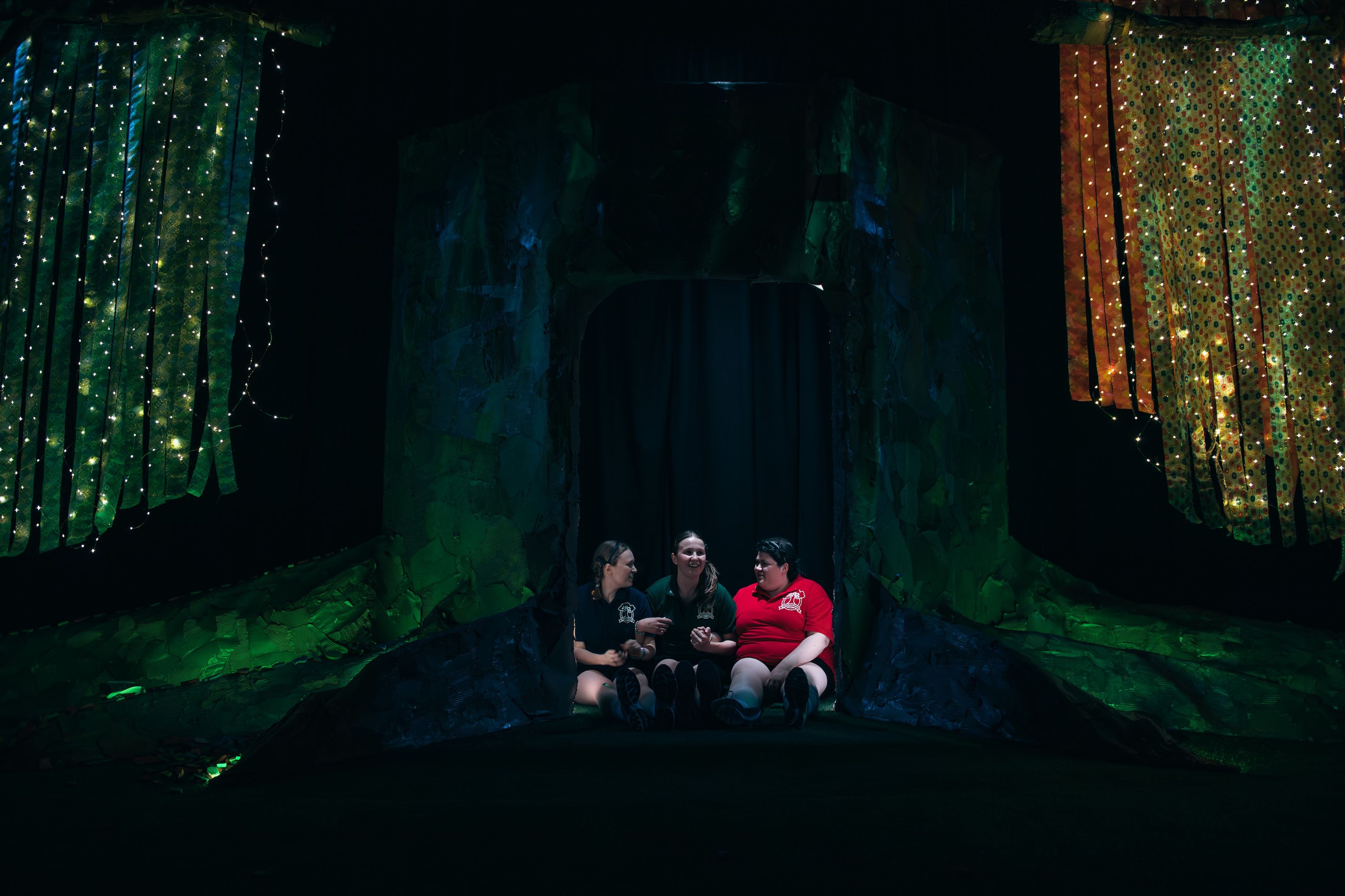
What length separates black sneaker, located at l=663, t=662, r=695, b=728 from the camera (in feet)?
12.2

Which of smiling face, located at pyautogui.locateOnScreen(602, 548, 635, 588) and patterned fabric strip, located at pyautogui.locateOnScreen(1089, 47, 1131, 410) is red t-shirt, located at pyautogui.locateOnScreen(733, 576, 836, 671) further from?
patterned fabric strip, located at pyautogui.locateOnScreen(1089, 47, 1131, 410)

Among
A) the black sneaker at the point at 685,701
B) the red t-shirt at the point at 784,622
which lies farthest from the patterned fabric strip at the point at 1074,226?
the black sneaker at the point at 685,701

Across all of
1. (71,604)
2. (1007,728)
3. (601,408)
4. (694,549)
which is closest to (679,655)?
(694,549)

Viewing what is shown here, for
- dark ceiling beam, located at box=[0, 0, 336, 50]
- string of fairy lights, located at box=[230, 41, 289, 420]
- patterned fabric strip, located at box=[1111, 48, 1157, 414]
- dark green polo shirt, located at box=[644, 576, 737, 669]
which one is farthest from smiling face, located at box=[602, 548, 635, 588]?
dark ceiling beam, located at box=[0, 0, 336, 50]

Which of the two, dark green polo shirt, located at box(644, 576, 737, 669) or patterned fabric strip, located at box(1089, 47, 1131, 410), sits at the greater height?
patterned fabric strip, located at box(1089, 47, 1131, 410)

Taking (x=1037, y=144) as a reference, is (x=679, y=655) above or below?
below

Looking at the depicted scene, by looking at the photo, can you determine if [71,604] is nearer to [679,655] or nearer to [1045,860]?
[679,655]

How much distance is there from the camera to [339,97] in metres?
5.22

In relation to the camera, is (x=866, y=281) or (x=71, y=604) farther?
(x=71, y=604)

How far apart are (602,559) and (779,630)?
0.88 m

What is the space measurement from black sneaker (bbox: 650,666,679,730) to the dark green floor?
0.46 metres

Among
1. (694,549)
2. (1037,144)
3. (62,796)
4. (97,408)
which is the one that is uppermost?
(1037,144)

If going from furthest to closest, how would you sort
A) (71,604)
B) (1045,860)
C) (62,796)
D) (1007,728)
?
(71,604) → (1007,728) → (62,796) → (1045,860)

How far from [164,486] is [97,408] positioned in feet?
1.39
